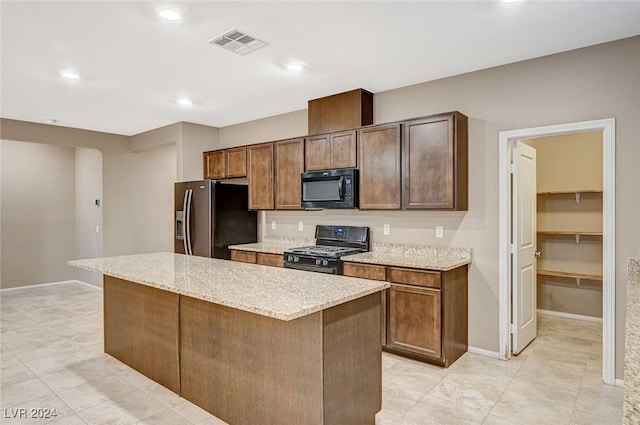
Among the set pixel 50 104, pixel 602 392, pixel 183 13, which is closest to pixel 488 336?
pixel 602 392

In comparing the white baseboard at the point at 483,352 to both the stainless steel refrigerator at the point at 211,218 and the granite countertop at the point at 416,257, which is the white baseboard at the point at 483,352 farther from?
the stainless steel refrigerator at the point at 211,218

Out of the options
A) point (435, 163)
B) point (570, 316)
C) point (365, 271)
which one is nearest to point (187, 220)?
point (365, 271)

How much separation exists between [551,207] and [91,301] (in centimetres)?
666

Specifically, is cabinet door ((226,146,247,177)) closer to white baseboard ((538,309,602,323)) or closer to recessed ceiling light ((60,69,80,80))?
recessed ceiling light ((60,69,80,80))

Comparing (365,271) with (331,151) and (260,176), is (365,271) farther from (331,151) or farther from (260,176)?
(260,176)

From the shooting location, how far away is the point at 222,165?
557cm

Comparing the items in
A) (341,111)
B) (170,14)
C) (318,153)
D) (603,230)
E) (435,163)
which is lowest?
(603,230)

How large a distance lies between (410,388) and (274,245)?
277cm

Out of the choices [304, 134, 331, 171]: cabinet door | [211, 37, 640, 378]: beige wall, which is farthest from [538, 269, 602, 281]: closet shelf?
[304, 134, 331, 171]: cabinet door

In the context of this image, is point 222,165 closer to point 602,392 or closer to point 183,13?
point 183,13

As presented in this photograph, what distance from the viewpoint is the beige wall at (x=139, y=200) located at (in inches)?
251

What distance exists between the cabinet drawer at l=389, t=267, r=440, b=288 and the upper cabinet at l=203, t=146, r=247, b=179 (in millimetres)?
2624

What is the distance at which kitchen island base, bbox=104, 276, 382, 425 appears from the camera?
2.02 m

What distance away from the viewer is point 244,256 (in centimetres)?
491
